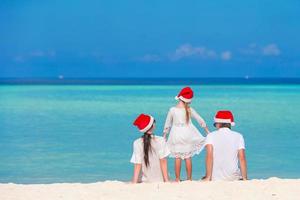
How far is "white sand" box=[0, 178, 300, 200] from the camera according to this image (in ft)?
26.6

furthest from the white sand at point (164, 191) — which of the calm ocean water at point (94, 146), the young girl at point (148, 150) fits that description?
the calm ocean water at point (94, 146)

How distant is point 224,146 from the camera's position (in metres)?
8.82

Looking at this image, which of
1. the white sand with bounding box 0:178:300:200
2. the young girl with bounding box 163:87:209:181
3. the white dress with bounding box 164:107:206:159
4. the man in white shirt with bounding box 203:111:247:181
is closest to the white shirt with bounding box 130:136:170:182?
the white sand with bounding box 0:178:300:200

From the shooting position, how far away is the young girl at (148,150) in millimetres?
8602

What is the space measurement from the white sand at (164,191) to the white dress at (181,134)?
41.0 inches

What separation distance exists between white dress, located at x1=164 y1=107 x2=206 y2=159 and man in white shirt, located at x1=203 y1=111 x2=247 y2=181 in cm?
86

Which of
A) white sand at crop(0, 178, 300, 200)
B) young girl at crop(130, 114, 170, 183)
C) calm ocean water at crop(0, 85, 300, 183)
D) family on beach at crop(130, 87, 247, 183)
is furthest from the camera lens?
calm ocean water at crop(0, 85, 300, 183)

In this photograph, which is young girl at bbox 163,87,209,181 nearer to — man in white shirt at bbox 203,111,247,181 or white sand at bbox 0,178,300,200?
man in white shirt at bbox 203,111,247,181

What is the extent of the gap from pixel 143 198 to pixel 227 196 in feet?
3.12

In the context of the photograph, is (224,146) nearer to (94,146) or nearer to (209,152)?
(209,152)

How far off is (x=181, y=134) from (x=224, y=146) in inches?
41.7

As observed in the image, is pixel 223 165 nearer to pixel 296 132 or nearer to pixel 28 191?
pixel 28 191

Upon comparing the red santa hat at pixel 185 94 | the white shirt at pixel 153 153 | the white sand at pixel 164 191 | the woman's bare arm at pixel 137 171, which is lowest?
the white sand at pixel 164 191

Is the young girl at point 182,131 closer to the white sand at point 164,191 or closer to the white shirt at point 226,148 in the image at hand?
the white shirt at point 226,148
